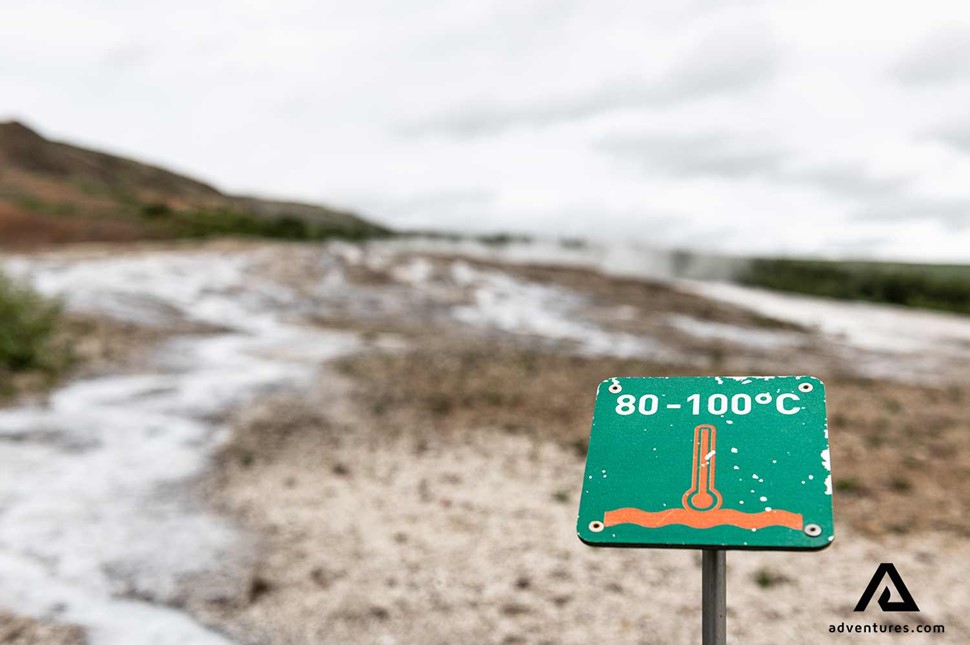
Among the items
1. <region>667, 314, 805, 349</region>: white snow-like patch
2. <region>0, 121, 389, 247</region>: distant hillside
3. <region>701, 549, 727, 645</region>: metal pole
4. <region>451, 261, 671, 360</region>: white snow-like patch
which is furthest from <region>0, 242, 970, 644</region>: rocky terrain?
<region>0, 121, 389, 247</region>: distant hillside

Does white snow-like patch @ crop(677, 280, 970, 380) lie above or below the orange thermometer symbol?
below

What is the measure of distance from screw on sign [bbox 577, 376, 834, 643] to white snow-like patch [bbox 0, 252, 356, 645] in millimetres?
3468

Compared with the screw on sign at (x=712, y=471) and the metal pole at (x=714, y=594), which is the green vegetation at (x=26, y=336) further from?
the metal pole at (x=714, y=594)

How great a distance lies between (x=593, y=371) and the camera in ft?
42.6

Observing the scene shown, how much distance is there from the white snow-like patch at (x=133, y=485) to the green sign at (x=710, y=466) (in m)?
3.45

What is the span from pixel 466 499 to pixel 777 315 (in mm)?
20036

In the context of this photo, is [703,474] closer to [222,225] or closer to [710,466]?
[710,466]

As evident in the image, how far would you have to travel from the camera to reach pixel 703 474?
2.81 meters

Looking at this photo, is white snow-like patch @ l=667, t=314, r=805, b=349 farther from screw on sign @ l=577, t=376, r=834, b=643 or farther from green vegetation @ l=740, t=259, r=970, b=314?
green vegetation @ l=740, t=259, r=970, b=314

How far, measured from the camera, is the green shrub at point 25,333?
11.1 metres

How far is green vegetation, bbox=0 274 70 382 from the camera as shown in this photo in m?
11.1

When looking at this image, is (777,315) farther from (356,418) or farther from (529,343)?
(356,418)

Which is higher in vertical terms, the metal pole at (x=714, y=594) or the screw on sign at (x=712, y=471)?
the screw on sign at (x=712, y=471)

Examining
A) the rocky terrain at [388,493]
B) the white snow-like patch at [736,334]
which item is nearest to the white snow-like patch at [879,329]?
the rocky terrain at [388,493]
